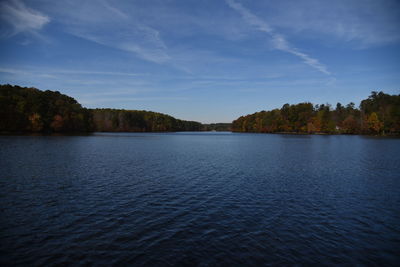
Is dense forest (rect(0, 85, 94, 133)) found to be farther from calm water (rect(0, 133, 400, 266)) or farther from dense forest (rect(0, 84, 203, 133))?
calm water (rect(0, 133, 400, 266))

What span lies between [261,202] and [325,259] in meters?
8.42

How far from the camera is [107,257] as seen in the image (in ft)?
35.5

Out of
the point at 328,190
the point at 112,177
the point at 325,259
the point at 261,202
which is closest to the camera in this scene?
the point at 325,259

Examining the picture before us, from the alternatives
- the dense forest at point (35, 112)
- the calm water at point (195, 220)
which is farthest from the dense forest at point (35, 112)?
the calm water at point (195, 220)

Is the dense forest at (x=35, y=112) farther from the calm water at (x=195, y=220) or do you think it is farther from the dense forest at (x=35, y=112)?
the calm water at (x=195, y=220)

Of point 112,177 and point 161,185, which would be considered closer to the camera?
point 161,185

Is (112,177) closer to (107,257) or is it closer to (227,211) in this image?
(227,211)

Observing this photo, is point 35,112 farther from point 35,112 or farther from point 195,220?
point 195,220

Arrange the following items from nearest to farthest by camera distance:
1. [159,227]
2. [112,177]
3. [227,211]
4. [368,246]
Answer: [368,246] < [159,227] < [227,211] < [112,177]

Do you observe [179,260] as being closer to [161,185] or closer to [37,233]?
[37,233]

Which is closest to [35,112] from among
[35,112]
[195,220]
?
[35,112]

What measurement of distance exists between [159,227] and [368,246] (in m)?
11.2

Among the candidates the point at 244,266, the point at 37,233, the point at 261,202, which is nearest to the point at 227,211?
the point at 261,202

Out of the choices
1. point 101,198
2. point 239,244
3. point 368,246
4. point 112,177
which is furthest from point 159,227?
point 112,177
